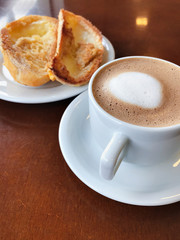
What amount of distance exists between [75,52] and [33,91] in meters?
0.25

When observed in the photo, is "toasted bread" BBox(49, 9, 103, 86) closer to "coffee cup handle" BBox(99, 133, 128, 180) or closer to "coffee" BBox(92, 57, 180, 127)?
"coffee" BBox(92, 57, 180, 127)

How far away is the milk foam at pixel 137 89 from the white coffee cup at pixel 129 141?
7cm

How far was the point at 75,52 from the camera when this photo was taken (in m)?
0.96

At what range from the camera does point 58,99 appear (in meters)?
0.79

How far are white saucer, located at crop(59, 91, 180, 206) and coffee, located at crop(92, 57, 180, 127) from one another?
5.3 inches

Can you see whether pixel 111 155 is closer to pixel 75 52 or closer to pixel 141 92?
pixel 141 92

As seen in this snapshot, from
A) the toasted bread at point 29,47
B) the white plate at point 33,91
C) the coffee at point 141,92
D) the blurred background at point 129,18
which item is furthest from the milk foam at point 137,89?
the blurred background at point 129,18

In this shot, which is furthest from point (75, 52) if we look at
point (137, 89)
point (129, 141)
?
point (129, 141)

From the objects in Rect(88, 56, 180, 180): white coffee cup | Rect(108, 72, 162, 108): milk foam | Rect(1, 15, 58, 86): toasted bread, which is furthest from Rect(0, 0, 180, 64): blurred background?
Rect(88, 56, 180, 180): white coffee cup

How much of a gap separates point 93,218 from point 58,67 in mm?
521

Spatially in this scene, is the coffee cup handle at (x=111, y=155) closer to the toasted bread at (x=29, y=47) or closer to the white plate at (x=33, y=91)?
the white plate at (x=33, y=91)

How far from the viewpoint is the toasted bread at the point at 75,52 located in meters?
0.83

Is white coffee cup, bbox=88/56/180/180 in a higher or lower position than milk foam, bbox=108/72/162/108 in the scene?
lower

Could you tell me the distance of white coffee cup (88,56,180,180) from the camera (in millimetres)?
483
